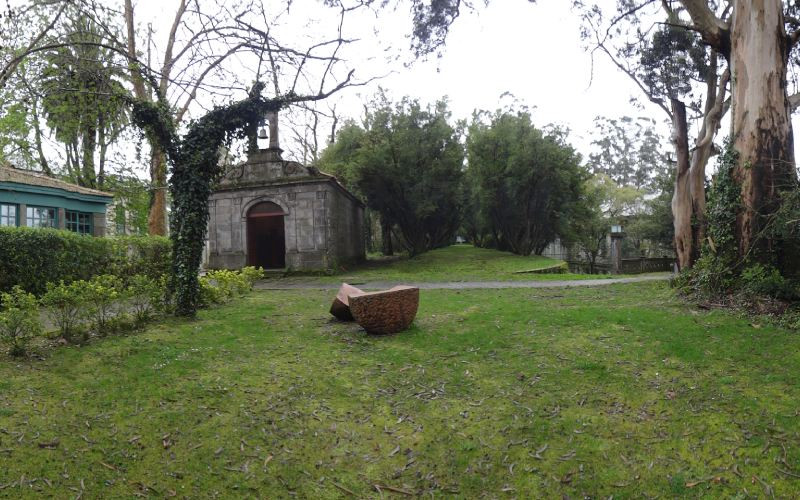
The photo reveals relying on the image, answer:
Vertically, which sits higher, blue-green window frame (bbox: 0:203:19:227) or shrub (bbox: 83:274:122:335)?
blue-green window frame (bbox: 0:203:19:227)

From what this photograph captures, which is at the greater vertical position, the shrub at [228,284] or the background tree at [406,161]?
the background tree at [406,161]

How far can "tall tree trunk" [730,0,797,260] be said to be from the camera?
7844mm

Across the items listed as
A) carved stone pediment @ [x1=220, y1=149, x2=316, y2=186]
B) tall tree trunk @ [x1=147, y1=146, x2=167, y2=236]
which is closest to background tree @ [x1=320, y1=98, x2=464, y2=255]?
carved stone pediment @ [x1=220, y1=149, x2=316, y2=186]

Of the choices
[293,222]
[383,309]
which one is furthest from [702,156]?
[293,222]

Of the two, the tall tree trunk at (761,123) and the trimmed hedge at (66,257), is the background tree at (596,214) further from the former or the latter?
the trimmed hedge at (66,257)

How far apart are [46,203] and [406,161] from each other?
46.5ft

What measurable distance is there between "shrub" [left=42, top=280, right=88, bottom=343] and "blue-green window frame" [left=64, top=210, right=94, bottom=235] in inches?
461

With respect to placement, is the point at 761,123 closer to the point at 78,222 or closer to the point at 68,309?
the point at 68,309

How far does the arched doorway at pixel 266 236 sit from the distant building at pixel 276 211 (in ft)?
0.13

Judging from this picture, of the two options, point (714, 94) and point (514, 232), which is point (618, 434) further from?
point (514, 232)

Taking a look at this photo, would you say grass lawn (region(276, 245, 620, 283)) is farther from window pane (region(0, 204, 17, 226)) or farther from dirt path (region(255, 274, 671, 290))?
window pane (region(0, 204, 17, 226))

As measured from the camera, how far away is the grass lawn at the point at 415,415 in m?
3.62

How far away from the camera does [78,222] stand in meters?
16.6

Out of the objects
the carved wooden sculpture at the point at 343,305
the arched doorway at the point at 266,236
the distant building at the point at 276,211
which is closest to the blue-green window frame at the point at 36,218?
the distant building at the point at 276,211
